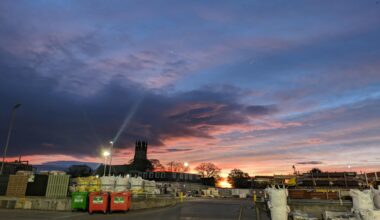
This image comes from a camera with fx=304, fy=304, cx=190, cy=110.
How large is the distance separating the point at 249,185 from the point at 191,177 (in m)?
24.2

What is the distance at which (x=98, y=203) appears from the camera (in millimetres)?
19766

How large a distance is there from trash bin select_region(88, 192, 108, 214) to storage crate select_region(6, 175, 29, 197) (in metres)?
9.73

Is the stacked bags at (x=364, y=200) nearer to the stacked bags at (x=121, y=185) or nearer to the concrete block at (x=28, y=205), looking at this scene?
the stacked bags at (x=121, y=185)

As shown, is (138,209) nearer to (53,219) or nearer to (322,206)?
(53,219)

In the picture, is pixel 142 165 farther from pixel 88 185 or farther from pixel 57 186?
pixel 88 185

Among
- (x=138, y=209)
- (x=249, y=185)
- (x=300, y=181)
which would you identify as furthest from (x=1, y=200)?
(x=249, y=185)

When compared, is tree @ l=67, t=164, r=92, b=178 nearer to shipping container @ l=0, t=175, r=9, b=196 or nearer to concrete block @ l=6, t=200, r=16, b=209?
shipping container @ l=0, t=175, r=9, b=196

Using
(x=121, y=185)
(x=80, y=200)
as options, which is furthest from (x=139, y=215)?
Answer: (x=121, y=185)

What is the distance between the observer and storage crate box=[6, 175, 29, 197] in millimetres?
25938

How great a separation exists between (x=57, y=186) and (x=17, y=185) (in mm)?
Result: 3394

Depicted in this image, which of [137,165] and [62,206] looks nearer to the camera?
[62,206]

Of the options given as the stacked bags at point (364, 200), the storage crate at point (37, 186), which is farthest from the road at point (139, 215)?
the storage crate at point (37, 186)

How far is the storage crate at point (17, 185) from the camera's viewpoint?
25.9m

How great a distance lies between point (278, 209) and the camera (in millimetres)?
15734
